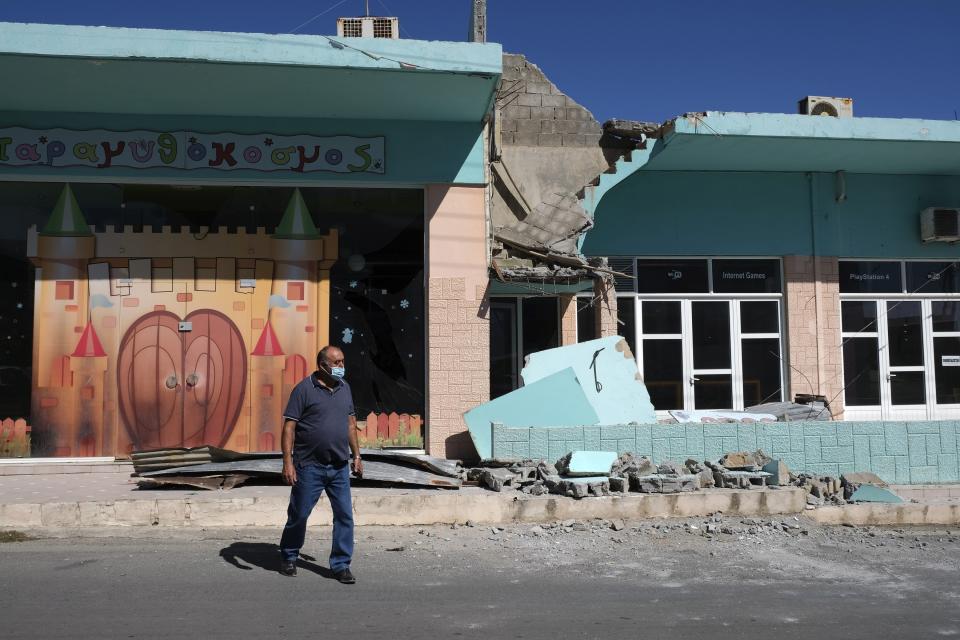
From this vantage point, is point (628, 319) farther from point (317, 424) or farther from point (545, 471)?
point (317, 424)

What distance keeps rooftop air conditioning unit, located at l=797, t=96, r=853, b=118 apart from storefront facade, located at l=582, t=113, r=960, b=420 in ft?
2.99

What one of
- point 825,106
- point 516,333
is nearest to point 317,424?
point 516,333

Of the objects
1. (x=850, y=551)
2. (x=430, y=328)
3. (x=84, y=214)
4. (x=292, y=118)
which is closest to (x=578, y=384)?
(x=430, y=328)

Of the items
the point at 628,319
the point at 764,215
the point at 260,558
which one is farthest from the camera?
the point at 764,215

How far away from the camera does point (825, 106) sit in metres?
12.2

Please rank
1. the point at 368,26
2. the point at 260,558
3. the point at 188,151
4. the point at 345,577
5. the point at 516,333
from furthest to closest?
the point at 516,333
the point at 368,26
the point at 188,151
the point at 260,558
the point at 345,577

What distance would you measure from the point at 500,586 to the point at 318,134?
251 inches

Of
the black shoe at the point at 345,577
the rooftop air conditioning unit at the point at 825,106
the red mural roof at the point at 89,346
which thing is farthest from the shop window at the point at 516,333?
the black shoe at the point at 345,577

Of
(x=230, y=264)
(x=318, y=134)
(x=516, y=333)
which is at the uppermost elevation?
(x=318, y=134)

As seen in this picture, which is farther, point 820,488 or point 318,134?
point 318,134

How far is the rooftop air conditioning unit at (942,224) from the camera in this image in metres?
12.2

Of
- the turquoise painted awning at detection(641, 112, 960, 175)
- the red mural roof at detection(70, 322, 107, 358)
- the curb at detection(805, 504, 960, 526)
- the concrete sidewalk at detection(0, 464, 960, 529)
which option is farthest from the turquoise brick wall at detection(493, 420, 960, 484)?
the red mural roof at detection(70, 322, 107, 358)

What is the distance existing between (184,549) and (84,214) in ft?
17.3

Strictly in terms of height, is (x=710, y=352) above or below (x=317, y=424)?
above
